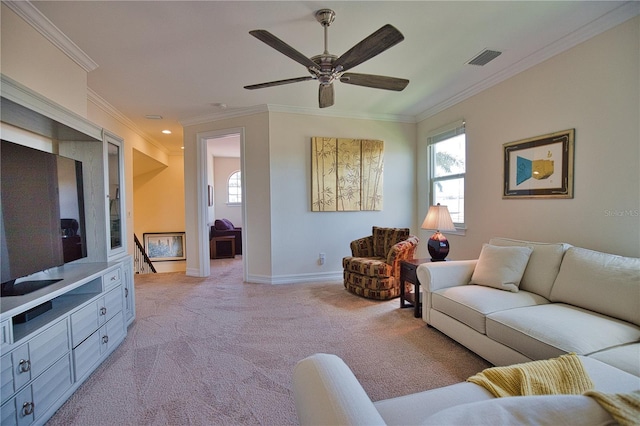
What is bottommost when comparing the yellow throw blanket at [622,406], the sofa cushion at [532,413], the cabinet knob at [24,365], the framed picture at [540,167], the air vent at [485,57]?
the cabinet knob at [24,365]

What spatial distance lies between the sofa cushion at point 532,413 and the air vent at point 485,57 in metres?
3.15

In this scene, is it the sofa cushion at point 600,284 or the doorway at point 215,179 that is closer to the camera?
the sofa cushion at point 600,284

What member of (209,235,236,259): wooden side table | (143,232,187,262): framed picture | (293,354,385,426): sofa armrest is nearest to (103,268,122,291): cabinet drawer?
(293,354,385,426): sofa armrest

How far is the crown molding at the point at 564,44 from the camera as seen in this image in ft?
7.10

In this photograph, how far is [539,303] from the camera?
2148 millimetres

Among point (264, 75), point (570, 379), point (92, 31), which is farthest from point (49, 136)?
point (570, 379)

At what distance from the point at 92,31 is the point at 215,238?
5.10 metres

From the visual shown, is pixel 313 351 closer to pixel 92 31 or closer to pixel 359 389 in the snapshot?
pixel 359 389

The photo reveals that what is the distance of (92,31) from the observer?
2348 millimetres

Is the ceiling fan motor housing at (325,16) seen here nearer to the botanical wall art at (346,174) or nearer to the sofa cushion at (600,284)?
the botanical wall art at (346,174)

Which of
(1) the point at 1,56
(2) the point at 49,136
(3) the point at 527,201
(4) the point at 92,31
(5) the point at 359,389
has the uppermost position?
(4) the point at 92,31

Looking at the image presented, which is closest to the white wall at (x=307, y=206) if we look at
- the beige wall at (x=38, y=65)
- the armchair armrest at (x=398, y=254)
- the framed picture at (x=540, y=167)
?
the armchair armrest at (x=398, y=254)

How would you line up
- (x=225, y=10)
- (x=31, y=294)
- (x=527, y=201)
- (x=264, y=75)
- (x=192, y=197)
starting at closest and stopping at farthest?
(x=31, y=294) → (x=225, y=10) → (x=527, y=201) → (x=264, y=75) → (x=192, y=197)

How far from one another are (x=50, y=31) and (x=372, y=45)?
2617 mm
